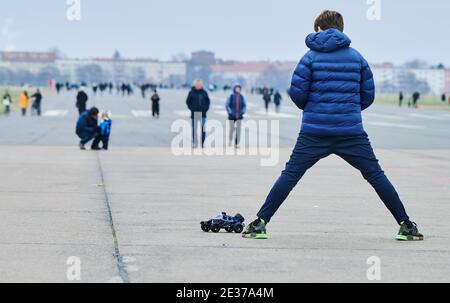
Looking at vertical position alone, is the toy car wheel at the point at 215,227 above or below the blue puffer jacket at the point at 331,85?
below

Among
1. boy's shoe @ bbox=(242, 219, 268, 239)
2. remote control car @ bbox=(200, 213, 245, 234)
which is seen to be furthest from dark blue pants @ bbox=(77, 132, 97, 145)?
boy's shoe @ bbox=(242, 219, 268, 239)

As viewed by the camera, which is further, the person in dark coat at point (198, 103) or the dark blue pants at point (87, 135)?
the person in dark coat at point (198, 103)

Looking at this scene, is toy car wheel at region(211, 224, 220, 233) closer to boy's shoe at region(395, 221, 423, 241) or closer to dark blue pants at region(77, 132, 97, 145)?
boy's shoe at region(395, 221, 423, 241)

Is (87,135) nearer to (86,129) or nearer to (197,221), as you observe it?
(86,129)

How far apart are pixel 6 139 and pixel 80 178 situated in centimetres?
1172

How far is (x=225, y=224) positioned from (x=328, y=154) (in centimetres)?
119

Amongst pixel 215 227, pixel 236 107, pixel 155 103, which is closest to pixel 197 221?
pixel 215 227

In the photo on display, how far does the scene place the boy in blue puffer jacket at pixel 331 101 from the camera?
8.45m

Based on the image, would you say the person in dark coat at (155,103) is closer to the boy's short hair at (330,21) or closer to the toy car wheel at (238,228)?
the toy car wheel at (238,228)

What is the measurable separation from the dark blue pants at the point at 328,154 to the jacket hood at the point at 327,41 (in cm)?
73

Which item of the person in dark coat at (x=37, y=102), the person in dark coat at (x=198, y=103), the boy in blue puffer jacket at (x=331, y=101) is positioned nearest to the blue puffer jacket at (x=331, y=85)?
the boy in blue puffer jacket at (x=331, y=101)

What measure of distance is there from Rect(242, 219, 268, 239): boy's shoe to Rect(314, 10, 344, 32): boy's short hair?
66.0 inches

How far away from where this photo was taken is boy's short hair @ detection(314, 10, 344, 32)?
8523mm
